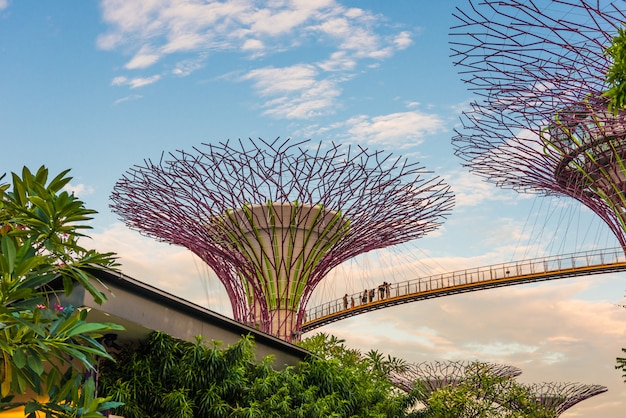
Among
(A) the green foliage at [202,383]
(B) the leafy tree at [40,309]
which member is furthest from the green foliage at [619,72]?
(A) the green foliage at [202,383]

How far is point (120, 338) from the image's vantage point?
37.0 ft

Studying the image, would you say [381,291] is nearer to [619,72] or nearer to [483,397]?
[483,397]

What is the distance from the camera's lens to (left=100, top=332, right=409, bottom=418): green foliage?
11172mm

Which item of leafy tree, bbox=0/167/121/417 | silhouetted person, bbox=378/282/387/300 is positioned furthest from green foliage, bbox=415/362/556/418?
leafy tree, bbox=0/167/121/417

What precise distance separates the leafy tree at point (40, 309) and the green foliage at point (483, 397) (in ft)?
58.3

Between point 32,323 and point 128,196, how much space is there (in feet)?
47.0

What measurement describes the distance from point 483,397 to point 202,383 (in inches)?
640

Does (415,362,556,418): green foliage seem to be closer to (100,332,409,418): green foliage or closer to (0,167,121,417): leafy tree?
(100,332,409,418): green foliage

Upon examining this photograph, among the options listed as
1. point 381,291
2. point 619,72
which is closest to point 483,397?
point 381,291

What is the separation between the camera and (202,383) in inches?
461

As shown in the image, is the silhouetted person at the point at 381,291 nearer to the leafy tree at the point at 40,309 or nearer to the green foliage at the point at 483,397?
the green foliage at the point at 483,397

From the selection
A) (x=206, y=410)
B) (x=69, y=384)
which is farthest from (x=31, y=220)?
(x=206, y=410)

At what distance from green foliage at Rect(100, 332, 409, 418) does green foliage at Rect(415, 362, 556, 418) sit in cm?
1019

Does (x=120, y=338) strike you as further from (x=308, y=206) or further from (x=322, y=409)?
(x=308, y=206)
